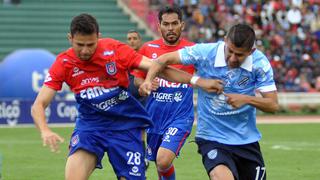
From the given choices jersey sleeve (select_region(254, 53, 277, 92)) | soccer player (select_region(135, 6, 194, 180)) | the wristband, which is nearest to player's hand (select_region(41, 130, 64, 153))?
the wristband

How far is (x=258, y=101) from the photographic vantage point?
773 centimetres

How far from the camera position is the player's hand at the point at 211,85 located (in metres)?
7.72

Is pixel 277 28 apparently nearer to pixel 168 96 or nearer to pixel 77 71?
pixel 168 96

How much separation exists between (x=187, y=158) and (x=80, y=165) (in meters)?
7.59

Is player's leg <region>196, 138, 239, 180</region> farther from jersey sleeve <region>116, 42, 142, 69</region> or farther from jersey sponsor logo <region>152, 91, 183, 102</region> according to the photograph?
jersey sponsor logo <region>152, 91, 183, 102</region>

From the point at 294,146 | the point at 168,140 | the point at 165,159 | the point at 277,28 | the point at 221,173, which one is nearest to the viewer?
the point at 221,173

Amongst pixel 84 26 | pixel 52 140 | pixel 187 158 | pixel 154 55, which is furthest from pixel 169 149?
pixel 187 158

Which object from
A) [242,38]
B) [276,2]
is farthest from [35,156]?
[276,2]

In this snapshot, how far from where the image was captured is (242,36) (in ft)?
25.0

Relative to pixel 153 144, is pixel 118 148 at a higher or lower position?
higher

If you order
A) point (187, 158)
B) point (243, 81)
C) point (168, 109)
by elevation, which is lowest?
point (187, 158)

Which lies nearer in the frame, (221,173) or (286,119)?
(221,173)

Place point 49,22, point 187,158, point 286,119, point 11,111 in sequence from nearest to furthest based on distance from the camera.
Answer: point 187,158 → point 11,111 → point 286,119 → point 49,22

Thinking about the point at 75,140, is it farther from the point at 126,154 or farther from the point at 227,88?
the point at 227,88
